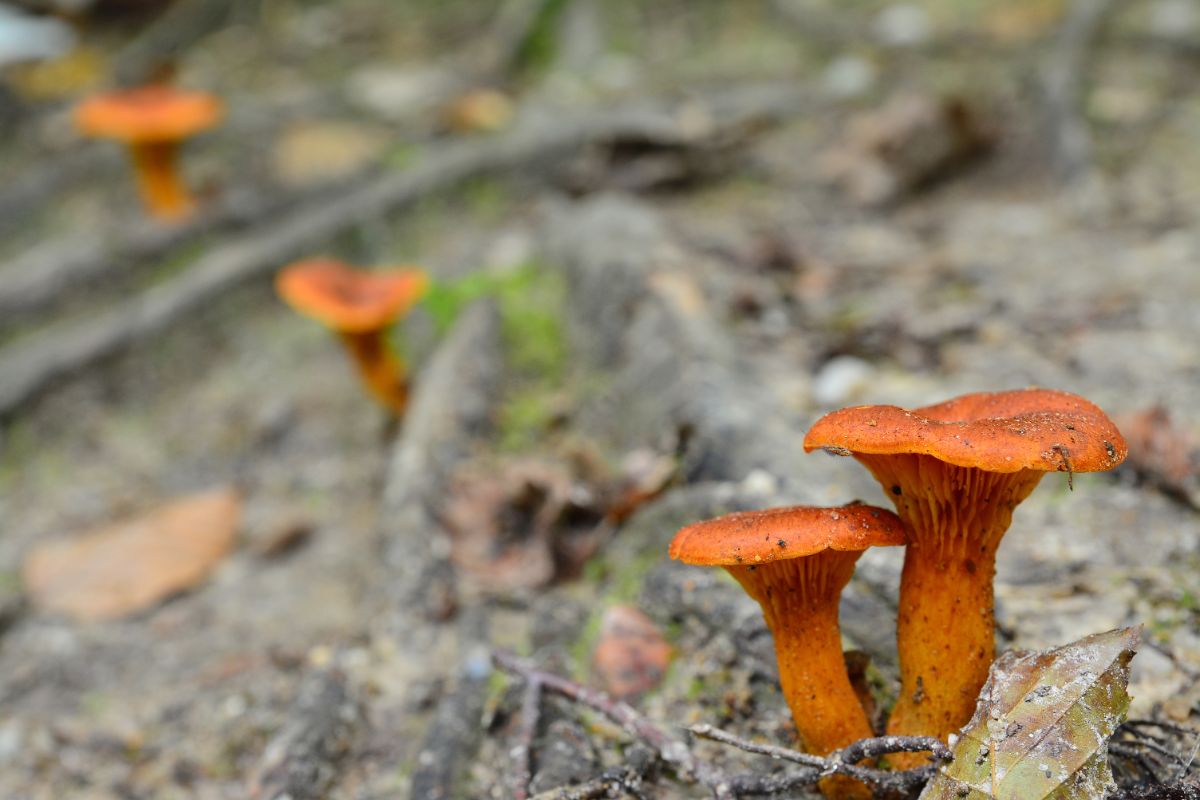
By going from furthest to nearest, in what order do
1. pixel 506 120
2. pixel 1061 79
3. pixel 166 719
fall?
pixel 506 120
pixel 1061 79
pixel 166 719

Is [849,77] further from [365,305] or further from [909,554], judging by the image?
[909,554]

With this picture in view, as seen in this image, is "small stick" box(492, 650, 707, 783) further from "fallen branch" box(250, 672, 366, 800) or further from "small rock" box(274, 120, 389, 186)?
"small rock" box(274, 120, 389, 186)

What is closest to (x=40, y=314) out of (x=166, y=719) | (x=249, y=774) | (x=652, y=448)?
(x=166, y=719)

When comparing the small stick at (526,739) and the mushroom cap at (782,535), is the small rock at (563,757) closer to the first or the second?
the small stick at (526,739)

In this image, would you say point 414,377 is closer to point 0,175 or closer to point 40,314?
point 40,314

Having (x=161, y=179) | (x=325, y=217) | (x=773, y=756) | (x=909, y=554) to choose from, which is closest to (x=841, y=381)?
(x=909, y=554)
